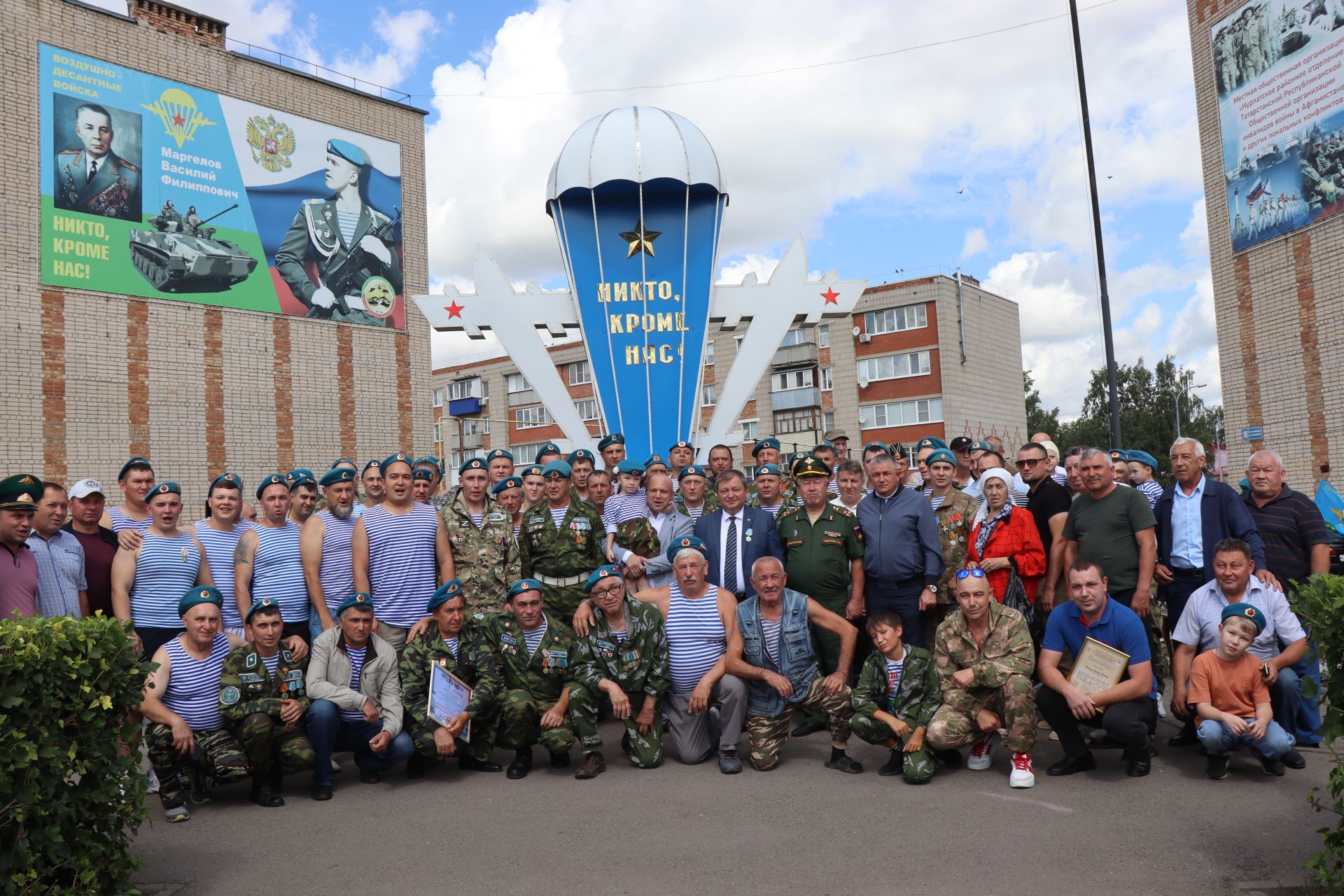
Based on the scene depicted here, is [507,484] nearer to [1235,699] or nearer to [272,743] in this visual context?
[272,743]

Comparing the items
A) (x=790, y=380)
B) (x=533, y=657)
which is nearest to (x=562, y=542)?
(x=533, y=657)

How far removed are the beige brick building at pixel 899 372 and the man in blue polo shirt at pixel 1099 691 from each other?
107 feet

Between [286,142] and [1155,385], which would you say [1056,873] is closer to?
[286,142]

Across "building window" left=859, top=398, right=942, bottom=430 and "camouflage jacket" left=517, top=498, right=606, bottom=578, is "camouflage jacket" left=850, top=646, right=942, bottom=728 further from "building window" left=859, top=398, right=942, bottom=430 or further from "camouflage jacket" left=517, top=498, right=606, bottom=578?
"building window" left=859, top=398, right=942, bottom=430

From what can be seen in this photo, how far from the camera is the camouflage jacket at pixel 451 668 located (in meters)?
5.71

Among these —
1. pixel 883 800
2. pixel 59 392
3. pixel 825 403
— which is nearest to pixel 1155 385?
pixel 825 403

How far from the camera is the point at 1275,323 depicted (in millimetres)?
20031

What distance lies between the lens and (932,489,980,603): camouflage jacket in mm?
6562

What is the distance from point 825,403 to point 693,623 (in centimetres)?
3721

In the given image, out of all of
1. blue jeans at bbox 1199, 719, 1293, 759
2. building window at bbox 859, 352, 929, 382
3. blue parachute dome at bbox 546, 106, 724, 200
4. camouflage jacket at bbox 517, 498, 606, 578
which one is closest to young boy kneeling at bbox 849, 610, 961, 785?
blue jeans at bbox 1199, 719, 1293, 759

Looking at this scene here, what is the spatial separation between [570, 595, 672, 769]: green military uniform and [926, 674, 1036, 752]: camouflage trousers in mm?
1611

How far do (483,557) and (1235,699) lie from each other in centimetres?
457

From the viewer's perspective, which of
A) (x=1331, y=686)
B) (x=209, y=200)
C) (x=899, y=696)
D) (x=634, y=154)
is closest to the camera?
(x=1331, y=686)

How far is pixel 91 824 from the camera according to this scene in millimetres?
3686
